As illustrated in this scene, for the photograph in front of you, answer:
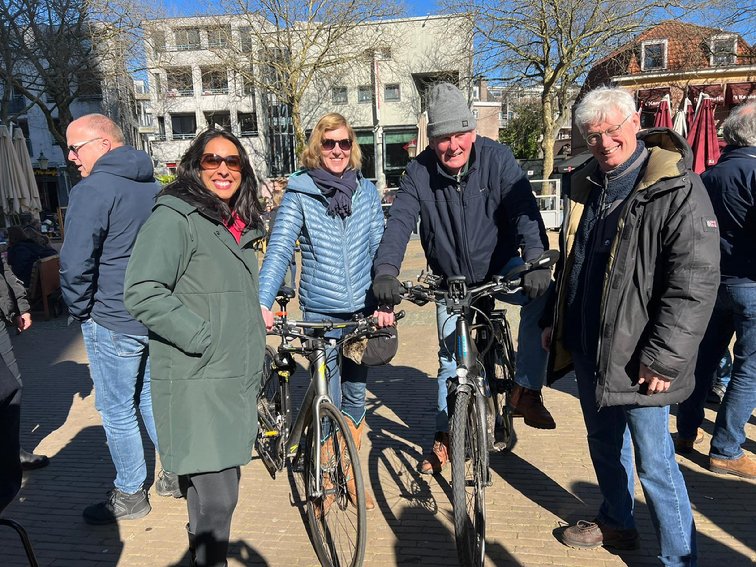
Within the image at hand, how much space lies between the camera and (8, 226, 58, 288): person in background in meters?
9.45

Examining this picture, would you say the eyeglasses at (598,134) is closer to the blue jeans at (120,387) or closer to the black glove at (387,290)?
the black glove at (387,290)

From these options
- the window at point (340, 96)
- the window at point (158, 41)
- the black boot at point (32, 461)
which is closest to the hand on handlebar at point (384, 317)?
the black boot at point (32, 461)

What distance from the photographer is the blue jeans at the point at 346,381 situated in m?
3.44

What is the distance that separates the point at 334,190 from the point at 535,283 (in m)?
1.20

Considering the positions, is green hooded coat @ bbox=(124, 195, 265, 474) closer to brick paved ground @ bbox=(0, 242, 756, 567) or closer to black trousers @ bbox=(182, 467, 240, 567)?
black trousers @ bbox=(182, 467, 240, 567)

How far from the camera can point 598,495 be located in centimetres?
351

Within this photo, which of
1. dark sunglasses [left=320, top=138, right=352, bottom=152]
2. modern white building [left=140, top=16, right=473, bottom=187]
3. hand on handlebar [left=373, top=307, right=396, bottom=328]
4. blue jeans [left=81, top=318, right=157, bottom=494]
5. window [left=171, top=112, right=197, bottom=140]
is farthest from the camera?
window [left=171, top=112, right=197, bottom=140]

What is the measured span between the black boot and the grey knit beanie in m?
3.42

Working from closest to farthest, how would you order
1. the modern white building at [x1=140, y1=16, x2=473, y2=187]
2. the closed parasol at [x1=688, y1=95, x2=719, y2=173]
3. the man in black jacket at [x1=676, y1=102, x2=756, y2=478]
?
the man in black jacket at [x1=676, y1=102, x2=756, y2=478] < the closed parasol at [x1=688, y1=95, x2=719, y2=173] < the modern white building at [x1=140, y1=16, x2=473, y2=187]

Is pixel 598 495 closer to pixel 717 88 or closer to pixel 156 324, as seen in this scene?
pixel 156 324

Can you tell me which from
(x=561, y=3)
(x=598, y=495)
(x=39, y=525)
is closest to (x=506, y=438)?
(x=598, y=495)

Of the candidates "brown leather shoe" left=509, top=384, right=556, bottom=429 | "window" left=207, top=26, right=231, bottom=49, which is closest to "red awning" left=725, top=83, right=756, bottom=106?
"brown leather shoe" left=509, top=384, right=556, bottom=429

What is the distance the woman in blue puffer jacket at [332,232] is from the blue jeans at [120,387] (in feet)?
3.19

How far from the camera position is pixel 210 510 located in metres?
2.44
